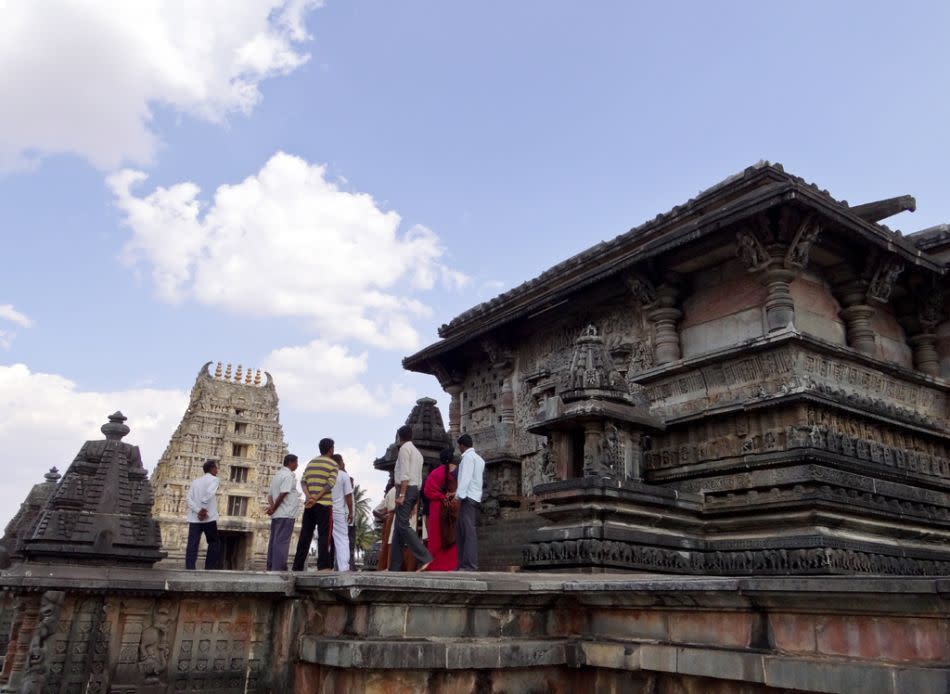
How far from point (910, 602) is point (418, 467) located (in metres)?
5.73

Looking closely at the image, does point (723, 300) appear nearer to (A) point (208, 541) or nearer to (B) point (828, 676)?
Answer: (A) point (208, 541)

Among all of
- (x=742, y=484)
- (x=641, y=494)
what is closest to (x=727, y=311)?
(x=742, y=484)

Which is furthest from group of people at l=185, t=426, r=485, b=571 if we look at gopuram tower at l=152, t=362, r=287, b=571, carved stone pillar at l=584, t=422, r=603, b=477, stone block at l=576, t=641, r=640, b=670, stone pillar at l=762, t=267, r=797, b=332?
gopuram tower at l=152, t=362, r=287, b=571

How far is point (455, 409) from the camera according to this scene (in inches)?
659

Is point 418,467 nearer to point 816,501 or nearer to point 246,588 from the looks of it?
point 246,588

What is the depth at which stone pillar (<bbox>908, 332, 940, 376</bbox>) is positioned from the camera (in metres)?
12.0

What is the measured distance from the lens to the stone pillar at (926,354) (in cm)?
1202

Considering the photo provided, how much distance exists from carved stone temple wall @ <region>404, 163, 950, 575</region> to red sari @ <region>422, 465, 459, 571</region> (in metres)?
1.02

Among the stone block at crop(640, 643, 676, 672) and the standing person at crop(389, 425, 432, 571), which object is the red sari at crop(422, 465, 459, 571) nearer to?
the standing person at crop(389, 425, 432, 571)

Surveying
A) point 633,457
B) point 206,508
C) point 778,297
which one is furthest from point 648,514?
point 206,508

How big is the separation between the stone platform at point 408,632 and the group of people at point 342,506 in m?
3.16

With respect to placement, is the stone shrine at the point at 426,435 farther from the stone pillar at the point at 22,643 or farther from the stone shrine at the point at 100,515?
the stone pillar at the point at 22,643

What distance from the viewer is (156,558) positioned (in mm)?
9438

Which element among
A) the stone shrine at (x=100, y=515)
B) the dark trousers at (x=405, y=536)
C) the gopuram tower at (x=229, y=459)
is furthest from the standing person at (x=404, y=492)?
the gopuram tower at (x=229, y=459)
